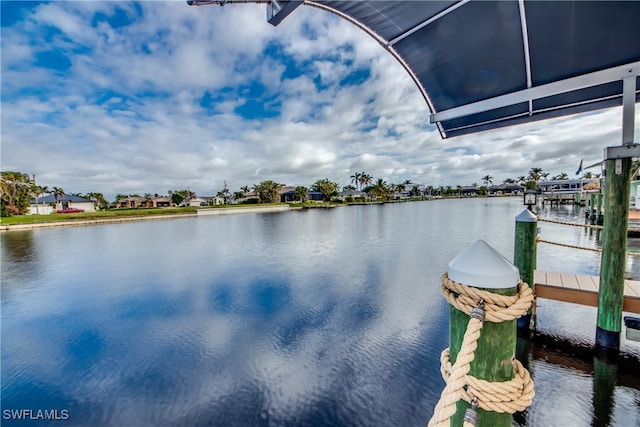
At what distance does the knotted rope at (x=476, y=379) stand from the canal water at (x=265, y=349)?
13.4 ft

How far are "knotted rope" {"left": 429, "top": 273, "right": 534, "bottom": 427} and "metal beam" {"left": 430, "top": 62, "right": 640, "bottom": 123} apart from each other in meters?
3.29

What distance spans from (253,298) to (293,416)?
5403mm

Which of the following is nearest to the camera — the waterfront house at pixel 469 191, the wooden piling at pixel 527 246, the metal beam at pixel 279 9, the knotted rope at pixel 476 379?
the knotted rope at pixel 476 379

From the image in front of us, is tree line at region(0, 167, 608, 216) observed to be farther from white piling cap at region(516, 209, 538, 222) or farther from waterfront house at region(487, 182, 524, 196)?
white piling cap at region(516, 209, 538, 222)

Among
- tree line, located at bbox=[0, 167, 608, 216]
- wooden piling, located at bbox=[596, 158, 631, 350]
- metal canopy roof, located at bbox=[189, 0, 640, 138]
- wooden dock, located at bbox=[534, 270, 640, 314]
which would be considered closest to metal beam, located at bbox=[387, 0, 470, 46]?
metal canopy roof, located at bbox=[189, 0, 640, 138]

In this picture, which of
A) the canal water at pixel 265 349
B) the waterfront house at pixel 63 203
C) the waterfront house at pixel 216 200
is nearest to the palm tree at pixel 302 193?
the waterfront house at pixel 216 200

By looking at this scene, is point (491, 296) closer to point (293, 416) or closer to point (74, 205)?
point (293, 416)

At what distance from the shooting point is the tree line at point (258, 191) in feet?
135

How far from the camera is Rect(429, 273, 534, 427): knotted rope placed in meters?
0.96

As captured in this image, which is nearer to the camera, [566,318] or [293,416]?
[293,416]

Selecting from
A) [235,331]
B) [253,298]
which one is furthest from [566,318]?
[253,298]

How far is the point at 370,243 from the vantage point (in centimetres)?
1820

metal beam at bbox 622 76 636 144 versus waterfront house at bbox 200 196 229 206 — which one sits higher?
metal beam at bbox 622 76 636 144

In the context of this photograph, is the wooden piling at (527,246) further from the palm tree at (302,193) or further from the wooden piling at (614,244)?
the palm tree at (302,193)
